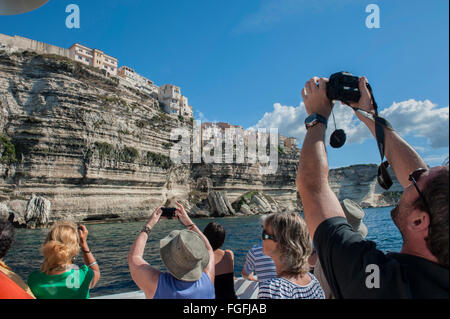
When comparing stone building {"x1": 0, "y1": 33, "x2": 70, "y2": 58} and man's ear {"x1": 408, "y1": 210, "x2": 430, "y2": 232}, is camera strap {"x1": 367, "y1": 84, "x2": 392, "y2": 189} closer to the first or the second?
man's ear {"x1": 408, "y1": 210, "x2": 430, "y2": 232}

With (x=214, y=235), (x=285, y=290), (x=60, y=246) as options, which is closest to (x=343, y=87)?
(x=285, y=290)

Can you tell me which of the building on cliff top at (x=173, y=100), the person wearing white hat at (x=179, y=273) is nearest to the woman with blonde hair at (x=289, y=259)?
the person wearing white hat at (x=179, y=273)

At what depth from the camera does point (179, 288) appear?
1879 mm

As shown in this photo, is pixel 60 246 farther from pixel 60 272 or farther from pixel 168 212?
pixel 168 212

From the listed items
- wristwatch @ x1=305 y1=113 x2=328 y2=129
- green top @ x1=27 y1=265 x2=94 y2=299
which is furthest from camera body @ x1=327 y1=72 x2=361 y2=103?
green top @ x1=27 y1=265 x2=94 y2=299

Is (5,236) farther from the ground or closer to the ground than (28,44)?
closer to the ground

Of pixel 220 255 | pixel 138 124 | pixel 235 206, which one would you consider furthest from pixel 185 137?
pixel 220 255

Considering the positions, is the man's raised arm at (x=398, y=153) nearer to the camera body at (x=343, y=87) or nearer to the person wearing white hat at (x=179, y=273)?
the camera body at (x=343, y=87)

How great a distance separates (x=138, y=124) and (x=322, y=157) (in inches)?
1387

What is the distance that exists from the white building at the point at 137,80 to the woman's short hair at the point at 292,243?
191 ft

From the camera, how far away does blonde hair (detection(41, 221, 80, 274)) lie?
2.04 metres

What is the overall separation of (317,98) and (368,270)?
0.78 metres

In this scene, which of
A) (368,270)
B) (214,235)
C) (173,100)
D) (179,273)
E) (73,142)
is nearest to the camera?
(368,270)

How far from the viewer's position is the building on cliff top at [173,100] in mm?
53750
